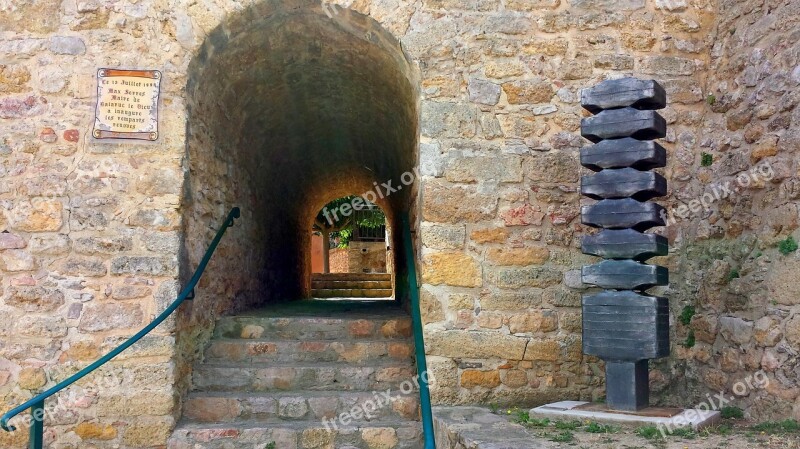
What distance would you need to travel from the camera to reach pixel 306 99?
557cm

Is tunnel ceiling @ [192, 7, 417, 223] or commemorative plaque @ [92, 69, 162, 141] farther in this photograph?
tunnel ceiling @ [192, 7, 417, 223]

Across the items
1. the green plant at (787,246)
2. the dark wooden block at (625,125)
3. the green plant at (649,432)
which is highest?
the dark wooden block at (625,125)

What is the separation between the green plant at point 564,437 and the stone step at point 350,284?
329 inches

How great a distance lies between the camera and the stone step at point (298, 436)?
3627 millimetres

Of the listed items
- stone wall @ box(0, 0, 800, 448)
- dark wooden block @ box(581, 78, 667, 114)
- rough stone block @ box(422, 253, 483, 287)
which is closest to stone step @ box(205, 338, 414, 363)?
stone wall @ box(0, 0, 800, 448)

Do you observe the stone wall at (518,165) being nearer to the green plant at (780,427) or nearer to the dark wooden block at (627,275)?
the dark wooden block at (627,275)

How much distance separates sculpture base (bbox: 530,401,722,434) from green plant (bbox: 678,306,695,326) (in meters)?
0.61

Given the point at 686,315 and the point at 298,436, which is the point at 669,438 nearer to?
the point at 686,315

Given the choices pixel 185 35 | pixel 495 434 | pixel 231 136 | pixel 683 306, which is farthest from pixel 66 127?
pixel 683 306

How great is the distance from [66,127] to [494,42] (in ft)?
8.54

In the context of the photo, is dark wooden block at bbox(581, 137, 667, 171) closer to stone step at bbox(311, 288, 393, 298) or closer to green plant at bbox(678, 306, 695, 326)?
green plant at bbox(678, 306, 695, 326)

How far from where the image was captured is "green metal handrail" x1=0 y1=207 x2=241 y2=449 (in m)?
2.95

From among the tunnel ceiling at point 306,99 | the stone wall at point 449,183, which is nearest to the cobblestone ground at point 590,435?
the stone wall at point 449,183

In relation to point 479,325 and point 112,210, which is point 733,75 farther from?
point 112,210
